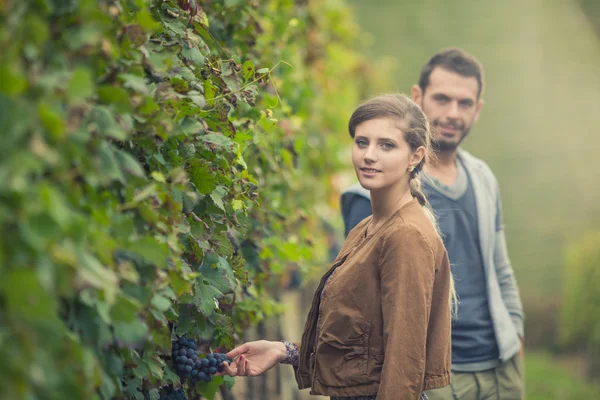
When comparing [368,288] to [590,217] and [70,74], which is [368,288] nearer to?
[70,74]

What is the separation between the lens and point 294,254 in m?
3.46

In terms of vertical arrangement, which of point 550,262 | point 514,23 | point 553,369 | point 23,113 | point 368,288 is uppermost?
point 514,23

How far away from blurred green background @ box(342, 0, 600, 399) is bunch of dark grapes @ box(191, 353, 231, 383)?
725 cm

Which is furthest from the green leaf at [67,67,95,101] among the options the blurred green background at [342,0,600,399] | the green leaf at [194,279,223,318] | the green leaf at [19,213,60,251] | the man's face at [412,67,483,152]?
the blurred green background at [342,0,600,399]

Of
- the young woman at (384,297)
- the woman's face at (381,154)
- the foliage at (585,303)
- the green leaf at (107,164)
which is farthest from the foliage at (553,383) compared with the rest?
the green leaf at (107,164)

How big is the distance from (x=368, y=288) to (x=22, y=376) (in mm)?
1213

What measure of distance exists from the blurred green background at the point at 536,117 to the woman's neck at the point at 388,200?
23.0ft

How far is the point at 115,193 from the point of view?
1.71 meters

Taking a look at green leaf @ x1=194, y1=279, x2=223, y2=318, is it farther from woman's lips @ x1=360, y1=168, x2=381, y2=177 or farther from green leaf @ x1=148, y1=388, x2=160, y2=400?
woman's lips @ x1=360, y1=168, x2=381, y2=177

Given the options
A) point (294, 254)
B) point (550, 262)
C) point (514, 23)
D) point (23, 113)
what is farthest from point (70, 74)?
point (514, 23)

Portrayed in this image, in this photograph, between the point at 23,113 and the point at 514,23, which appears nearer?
the point at 23,113

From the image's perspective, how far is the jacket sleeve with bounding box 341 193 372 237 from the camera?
9.78ft

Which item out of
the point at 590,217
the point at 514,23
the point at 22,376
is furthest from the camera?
the point at 514,23

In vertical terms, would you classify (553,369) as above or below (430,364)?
below
